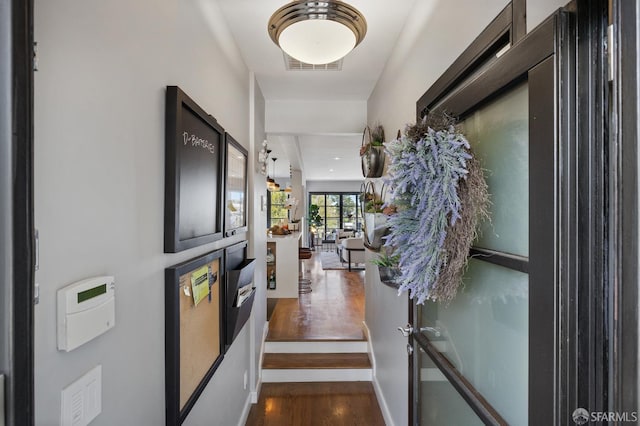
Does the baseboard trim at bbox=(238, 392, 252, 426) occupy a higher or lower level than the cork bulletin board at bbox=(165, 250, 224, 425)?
lower

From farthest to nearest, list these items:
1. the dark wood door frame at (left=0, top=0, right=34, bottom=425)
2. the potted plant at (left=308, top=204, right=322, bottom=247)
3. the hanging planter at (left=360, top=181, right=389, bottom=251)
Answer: the potted plant at (left=308, top=204, right=322, bottom=247), the hanging planter at (left=360, top=181, right=389, bottom=251), the dark wood door frame at (left=0, top=0, right=34, bottom=425)

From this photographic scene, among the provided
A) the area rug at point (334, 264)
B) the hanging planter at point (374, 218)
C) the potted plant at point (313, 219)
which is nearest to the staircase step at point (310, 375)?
the hanging planter at point (374, 218)

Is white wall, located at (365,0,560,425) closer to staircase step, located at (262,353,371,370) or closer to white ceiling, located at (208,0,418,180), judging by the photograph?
white ceiling, located at (208,0,418,180)

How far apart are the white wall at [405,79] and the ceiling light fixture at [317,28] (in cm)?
38

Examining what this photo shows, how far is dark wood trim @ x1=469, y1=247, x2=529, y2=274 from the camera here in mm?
822

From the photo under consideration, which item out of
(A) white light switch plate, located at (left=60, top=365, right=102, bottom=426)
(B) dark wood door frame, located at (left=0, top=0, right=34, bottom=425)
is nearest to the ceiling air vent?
(B) dark wood door frame, located at (left=0, top=0, right=34, bottom=425)

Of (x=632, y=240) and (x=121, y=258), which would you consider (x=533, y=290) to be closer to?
(x=632, y=240)

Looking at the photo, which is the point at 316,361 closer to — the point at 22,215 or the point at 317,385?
the point at 317,385

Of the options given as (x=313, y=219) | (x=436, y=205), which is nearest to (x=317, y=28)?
(x=436, y=205)

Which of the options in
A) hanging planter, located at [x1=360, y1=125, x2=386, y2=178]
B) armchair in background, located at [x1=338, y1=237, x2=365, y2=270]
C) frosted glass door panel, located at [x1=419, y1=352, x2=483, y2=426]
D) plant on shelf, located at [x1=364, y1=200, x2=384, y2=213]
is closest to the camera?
frosted glass door panel, located at [x1=419, y1=352, x2=483, y2=426]

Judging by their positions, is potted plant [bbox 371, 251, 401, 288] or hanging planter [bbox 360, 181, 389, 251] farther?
hanging planter [bbox 360, 181, 389, 251]

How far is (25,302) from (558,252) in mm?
949

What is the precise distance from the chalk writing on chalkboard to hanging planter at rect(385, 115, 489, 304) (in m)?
0.81

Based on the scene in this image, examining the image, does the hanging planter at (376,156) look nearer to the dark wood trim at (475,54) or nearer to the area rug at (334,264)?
the dark wood trim at (475,54)
